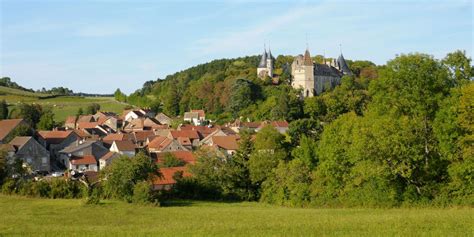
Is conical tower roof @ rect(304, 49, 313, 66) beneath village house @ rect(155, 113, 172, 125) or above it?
above

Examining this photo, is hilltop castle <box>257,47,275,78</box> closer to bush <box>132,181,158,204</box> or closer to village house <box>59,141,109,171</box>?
village house <box>59,141,109,171</box>

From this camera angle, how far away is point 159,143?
7194 centimetres

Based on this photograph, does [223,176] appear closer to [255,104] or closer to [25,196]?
[25,196]

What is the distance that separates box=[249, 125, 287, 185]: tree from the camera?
3875 cm

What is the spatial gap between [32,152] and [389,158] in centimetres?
4004

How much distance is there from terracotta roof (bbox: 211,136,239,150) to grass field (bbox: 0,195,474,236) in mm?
34286

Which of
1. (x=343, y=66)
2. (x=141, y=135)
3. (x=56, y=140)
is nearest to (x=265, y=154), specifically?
(x=56, y=140)

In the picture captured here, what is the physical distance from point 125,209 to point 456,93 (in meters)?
18.1

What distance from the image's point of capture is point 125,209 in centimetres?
3062

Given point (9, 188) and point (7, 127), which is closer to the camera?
point (9, 188)

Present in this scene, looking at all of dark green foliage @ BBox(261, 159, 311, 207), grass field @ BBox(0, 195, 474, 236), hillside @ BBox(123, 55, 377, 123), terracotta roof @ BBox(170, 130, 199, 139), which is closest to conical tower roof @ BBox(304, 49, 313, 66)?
hillside @ BBox(123, 55, 377, 123)

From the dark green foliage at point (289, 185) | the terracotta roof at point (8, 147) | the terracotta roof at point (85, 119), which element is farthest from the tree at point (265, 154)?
the terracotta roof at point (85, 119)

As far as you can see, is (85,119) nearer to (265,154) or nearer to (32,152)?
(32,152)

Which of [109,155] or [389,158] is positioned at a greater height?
[389,158]
